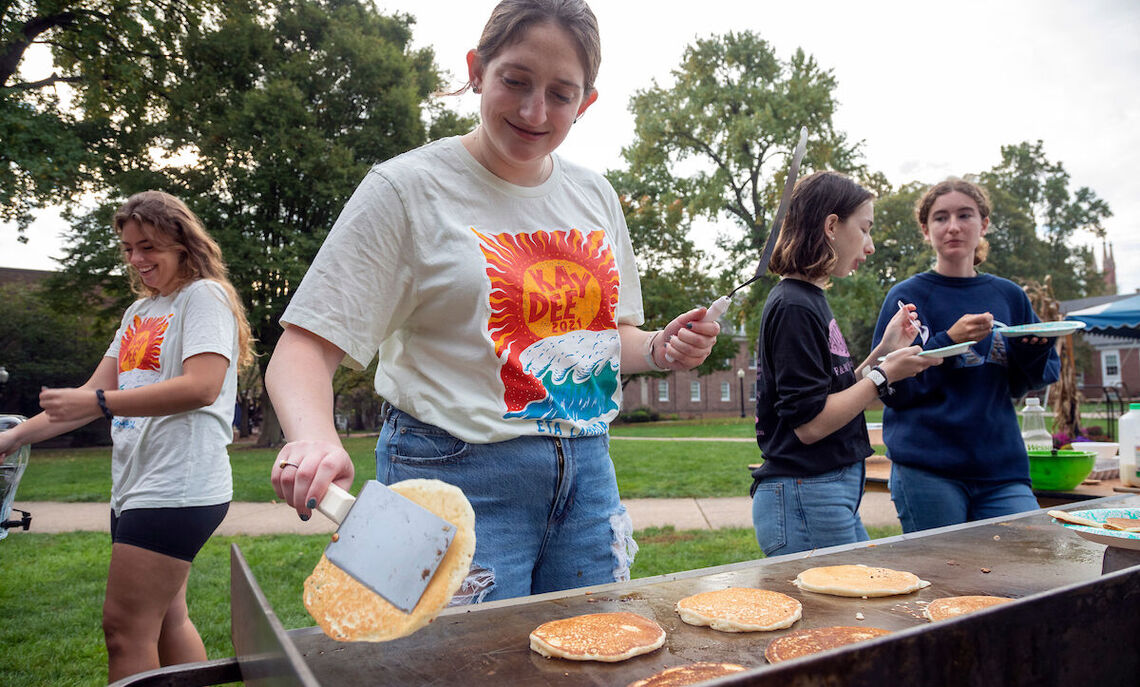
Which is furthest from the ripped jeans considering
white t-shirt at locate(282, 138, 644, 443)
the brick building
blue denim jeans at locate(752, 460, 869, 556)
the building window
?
the building window

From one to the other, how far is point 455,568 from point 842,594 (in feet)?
3.70

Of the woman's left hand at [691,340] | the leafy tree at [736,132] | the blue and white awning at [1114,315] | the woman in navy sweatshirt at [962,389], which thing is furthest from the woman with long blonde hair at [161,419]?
the leafy tree at [736,132]

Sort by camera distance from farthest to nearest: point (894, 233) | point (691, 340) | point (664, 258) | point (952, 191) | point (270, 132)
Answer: point (894, 233)
point (664, 258)
point (270, 132)
point (952, 191)
point (691, 340)

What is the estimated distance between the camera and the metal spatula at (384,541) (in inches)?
44.9

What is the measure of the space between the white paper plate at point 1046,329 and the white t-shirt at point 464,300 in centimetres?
207

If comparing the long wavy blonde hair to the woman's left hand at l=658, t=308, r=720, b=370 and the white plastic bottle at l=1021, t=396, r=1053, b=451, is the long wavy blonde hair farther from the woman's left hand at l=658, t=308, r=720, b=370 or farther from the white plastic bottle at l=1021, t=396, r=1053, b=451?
the white plastic bottle at l=1021, t=396, r=1053, b=451

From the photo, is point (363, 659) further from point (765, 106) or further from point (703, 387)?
point (703, 387)

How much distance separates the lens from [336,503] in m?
1.13

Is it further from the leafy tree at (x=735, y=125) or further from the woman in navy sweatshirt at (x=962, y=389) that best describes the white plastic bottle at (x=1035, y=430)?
the leafy tree at (x=735, y=125)

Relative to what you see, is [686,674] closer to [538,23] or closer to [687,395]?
[538,23]

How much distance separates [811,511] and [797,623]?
3.07ft

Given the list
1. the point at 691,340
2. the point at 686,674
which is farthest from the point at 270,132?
the point at 686,674

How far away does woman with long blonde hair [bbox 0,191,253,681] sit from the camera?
2.46 m

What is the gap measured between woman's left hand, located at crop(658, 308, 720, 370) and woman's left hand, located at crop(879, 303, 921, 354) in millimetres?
1611
